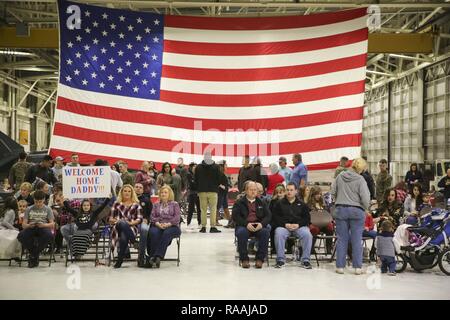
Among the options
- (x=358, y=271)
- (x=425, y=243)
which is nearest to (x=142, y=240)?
(x=358, y=271)

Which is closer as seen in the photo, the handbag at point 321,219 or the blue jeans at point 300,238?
the blue jeans at point 300,238

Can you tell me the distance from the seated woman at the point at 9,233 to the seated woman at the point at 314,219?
4092mm

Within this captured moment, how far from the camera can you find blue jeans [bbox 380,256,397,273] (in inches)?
272

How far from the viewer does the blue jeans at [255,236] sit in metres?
7.31

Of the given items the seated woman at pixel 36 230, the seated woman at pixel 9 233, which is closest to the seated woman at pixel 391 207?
the seated woman at pixel 36 230

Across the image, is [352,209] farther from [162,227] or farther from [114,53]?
[114,53]

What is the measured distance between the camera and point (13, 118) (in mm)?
26297

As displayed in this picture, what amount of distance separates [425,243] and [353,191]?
1.18m

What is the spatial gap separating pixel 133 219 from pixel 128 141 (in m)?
1.08

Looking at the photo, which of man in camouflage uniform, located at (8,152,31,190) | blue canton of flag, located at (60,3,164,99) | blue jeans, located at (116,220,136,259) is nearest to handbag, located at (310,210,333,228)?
blue jeans, located at (116,220,136,259)

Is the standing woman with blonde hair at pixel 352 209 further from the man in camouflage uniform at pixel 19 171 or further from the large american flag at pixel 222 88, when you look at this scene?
the man in camouflage uniform at pixel 19 171

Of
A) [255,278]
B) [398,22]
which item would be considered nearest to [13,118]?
[398,22]

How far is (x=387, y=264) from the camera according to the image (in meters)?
7.05
